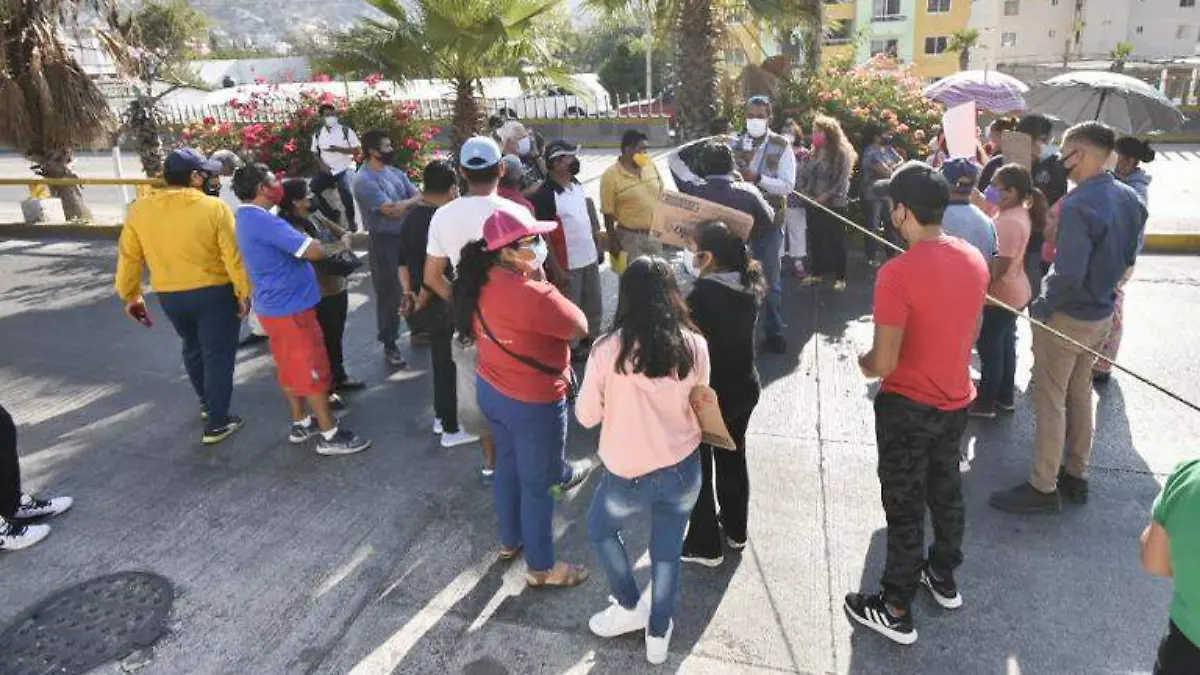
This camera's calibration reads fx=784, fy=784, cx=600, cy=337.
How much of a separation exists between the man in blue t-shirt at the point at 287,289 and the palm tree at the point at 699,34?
22.5ft

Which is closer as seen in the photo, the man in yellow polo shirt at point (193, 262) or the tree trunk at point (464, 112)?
the man in yellow polo shirt at point (193, 262)

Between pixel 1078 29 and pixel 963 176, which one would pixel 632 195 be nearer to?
pixel 963 176

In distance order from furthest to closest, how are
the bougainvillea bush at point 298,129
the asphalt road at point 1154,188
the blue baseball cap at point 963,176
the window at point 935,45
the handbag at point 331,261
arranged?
1. the window at point 935,45
2. the asphalt road at point 1154,188
3. the bougainvillea bush at point 298,129
4. the handbag at point 331,261
5. the blue baseball cap at point 963,176

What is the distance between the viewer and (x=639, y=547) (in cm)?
389

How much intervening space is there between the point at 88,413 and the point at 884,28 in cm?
5155

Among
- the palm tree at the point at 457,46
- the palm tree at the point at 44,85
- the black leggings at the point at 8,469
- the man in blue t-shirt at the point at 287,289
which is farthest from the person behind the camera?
the palm tree at the point at 44,85

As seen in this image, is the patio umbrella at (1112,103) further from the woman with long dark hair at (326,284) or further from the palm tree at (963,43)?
the palm tree at (963,43)

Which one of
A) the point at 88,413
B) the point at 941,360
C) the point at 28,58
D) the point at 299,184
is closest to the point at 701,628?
the point at 941,360

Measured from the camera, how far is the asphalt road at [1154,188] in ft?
34.8

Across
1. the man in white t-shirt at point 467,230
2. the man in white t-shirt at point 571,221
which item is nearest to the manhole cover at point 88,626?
the man in white t-shirt at point 467,230

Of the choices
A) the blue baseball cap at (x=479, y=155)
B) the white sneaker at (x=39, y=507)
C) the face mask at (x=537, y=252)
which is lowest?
the white sneaker at (x=39, y=507)

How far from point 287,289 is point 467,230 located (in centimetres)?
125

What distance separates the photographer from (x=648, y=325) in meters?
2.65

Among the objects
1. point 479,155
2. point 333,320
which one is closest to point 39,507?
point 333,320
